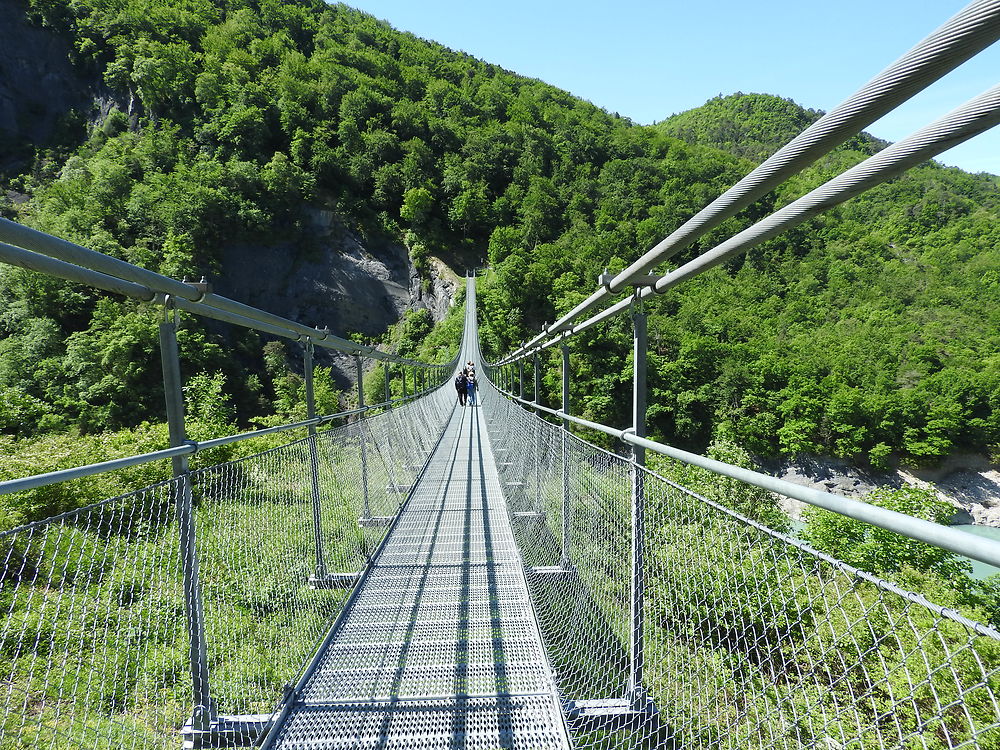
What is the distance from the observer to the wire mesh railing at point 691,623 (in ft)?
2.67

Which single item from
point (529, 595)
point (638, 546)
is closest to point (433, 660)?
point (529, 595)

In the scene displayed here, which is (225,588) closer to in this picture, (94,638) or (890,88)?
(94,638)

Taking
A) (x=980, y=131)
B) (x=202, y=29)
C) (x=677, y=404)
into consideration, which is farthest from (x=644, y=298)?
(x=202, y=29)

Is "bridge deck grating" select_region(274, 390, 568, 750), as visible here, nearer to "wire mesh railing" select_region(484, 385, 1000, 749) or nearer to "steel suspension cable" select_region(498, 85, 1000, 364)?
"wire mesh railing" select_region(484, 385, 1000, 749)

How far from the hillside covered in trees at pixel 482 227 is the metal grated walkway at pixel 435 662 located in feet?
48.2

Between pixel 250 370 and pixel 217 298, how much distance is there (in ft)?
102

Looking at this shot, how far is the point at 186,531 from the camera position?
54.2 inches

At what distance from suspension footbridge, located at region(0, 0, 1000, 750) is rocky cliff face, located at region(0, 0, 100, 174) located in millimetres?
54431

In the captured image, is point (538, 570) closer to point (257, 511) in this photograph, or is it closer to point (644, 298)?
point (257, 511)

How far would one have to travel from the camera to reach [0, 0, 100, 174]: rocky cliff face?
128ft

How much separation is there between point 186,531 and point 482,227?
4548 cm

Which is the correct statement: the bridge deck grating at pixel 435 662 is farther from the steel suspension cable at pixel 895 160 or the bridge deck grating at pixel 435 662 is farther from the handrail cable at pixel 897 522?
the steel suspension cable at pixel 895 160

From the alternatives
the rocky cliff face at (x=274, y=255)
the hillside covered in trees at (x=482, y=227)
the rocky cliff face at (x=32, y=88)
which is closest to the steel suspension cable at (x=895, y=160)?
the hillside covered in trees at (x=482, y=227)

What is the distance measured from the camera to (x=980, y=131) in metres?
0.51
